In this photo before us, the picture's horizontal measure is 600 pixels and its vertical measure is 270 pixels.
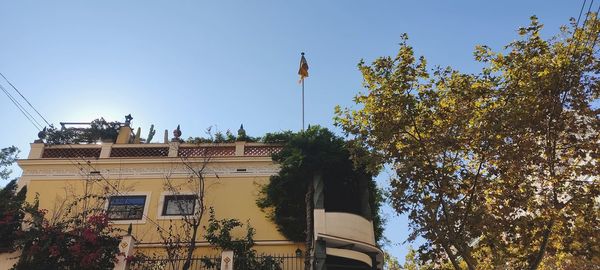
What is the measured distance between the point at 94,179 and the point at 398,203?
11.5 m

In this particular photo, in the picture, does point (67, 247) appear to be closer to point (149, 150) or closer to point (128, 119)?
point (149, 150)

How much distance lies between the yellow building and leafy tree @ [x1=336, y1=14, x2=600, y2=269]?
4489 mm

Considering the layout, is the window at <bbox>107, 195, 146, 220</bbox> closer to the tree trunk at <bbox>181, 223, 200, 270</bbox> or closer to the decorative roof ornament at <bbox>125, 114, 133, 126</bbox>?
the tree trunk at <bbox>181, 223, 200, 270</bbox>

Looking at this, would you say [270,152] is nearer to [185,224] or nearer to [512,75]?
[185,224]

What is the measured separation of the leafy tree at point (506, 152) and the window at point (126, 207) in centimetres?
913

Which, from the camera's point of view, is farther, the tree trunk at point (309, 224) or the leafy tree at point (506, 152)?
the tree trunk at point (309, 224)

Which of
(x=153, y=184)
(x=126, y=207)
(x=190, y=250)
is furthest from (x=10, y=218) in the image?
(x=190, y=250)

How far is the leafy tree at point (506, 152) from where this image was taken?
11812 millimetres

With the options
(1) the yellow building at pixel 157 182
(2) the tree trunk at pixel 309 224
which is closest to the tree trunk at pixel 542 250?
(1) the yellow building at pixel 157 182

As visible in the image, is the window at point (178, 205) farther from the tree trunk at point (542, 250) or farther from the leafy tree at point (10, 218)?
the tree trunk at point (542, 250)

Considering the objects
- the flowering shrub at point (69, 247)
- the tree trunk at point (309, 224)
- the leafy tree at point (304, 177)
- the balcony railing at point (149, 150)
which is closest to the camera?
the flowering shrub at point (69, 247)

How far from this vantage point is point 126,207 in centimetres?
1777

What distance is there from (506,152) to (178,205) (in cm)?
1096

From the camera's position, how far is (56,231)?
15.1 metres
